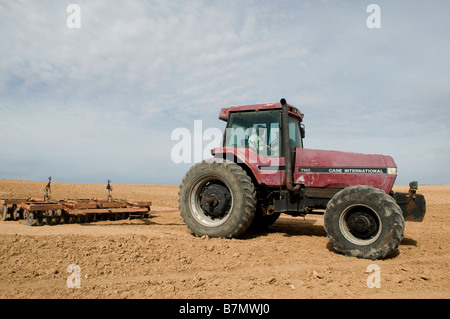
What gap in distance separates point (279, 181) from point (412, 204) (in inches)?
88.8

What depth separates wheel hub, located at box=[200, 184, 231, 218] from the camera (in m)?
6.28

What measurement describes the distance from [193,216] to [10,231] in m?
4.02

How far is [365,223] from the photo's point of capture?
195 inches

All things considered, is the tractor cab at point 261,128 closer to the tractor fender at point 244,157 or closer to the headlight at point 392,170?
the tractor fender at point 244,157

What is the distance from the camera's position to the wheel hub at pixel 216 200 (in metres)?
6.28

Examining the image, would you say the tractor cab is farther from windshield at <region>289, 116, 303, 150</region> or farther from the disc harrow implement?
the disc harrow implement

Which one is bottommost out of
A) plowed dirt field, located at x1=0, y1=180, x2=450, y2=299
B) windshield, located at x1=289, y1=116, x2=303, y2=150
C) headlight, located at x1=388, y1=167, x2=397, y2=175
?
plowed dirt field, located at x1=0, y1=180, x2=450, y2=299

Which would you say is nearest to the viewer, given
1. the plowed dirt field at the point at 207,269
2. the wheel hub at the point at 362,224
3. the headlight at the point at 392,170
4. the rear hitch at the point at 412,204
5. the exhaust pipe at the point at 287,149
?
the plowed dirt field at the point at 207,269

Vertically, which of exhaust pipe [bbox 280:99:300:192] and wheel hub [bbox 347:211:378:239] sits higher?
Result: exhaust pipe [bbox 280:99:300:192]

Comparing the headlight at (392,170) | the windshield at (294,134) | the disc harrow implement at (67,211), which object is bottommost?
the disc harrow implement at (67,211)

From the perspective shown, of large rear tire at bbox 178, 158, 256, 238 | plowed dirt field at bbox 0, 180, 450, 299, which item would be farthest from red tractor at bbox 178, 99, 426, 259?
plowed dirt field at bbox 0, 180, 450, 299

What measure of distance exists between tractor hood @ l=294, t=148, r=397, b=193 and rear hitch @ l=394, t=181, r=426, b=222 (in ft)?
0.90

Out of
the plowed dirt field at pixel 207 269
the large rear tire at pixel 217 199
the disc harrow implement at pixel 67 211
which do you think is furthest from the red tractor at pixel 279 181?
the disc harrow implement at pixel 67 211
